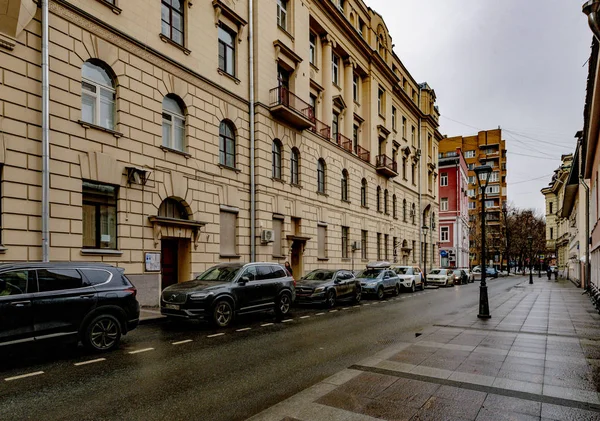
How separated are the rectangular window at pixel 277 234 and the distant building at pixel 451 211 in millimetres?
42385

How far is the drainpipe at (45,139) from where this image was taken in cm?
1172

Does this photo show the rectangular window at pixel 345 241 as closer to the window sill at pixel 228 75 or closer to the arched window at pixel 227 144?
the arched window at pixel 227 144

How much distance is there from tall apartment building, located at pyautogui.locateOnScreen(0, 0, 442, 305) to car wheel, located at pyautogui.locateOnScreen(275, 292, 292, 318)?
15.4ft

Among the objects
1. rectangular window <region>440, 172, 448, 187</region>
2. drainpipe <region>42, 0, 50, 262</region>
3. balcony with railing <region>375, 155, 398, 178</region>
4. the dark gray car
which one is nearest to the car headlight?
drainpipe <region>42, 0, 50, 262</region>

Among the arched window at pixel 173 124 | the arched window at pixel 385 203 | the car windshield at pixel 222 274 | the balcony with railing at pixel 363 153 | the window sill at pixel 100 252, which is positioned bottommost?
the car windshield at pixel 222 274

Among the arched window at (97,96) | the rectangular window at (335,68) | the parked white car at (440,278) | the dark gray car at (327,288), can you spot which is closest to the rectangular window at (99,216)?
the arched window at (97,96)

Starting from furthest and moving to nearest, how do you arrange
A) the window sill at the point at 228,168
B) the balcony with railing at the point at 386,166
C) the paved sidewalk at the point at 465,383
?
the balcony with railing at the point at 386,166, the window sill at the point at 228,168, the paved sidewalk at the point at 465,383

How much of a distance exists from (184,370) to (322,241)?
1971 cm

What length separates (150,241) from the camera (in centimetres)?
1495

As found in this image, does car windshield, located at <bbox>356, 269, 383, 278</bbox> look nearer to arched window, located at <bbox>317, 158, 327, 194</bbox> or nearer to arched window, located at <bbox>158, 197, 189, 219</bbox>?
arched window, located at <bbox>317, 158, 327, 194</bbox>

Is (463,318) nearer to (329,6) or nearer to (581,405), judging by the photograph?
(581,405)

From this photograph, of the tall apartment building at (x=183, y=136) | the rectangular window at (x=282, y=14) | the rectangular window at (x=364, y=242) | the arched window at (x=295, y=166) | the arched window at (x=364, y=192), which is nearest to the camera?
the tall apartment building at (x=183, y=136)

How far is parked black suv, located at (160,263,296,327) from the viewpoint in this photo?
11.0 m

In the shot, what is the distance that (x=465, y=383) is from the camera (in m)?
5.98
